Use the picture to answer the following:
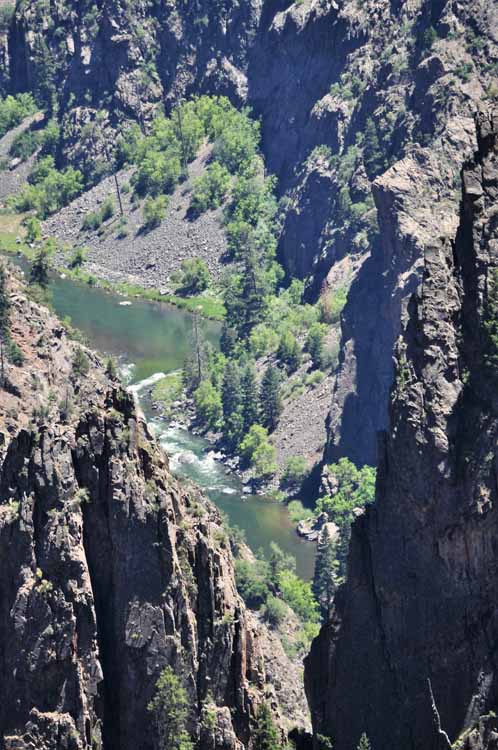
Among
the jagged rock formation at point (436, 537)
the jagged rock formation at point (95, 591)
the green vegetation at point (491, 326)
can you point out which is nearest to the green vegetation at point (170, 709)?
the jagged rock formation at point (95, 591)

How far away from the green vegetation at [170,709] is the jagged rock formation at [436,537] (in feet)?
34.6

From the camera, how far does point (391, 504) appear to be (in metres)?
150

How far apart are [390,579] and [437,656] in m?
6.16

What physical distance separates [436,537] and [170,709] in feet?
66.5

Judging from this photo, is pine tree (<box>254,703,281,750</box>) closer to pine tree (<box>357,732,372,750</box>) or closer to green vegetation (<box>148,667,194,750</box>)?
green vegetation (<box>148,667,194,750</box>)

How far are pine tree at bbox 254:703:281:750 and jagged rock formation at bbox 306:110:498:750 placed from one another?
341cm

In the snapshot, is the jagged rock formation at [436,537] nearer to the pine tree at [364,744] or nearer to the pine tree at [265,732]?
the pine tree at [364,744]

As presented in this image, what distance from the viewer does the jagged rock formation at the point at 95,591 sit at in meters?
147

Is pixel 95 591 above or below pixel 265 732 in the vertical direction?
above

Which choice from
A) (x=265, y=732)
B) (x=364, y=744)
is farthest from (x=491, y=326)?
(x=265, y=732)

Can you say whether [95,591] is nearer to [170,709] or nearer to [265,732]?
[170,709]

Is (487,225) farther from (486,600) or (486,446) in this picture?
(486,600)

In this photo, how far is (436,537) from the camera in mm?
145500

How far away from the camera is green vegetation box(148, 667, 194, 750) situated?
489 ft
